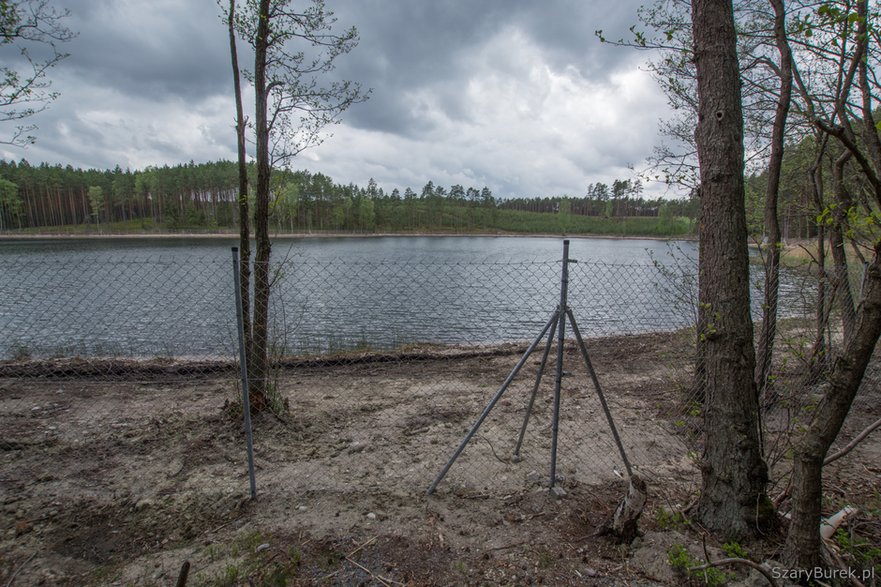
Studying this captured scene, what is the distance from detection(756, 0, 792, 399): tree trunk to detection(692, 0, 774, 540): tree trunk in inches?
78.4

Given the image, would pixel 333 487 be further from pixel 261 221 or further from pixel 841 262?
pixel 841 262

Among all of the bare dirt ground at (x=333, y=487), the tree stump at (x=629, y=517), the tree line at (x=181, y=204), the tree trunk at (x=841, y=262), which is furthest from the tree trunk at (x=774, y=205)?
the tree line at (x=181, y=204)

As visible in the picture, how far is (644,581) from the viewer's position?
113 inches

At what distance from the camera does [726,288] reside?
3150mm

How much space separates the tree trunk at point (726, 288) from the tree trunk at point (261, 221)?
4637 millimetres

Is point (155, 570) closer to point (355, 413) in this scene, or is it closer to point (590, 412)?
point (355, 413)

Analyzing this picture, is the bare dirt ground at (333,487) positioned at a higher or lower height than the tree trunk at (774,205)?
lower

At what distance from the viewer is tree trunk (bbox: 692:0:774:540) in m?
3.07

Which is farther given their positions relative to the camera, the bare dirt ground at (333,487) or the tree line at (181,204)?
the tree line at (181,204)

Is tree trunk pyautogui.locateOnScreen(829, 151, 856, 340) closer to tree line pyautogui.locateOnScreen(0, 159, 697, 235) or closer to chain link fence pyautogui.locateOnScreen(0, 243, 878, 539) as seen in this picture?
chain link fence pyautogui.locateOnScreen(0, 243, 878, 539)

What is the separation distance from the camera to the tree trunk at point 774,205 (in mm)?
4809

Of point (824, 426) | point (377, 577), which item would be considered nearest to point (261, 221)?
point (377, 577)

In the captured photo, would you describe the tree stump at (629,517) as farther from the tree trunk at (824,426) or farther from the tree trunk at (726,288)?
the tree trunk at (824,426)

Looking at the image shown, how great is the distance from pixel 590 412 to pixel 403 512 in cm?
358
